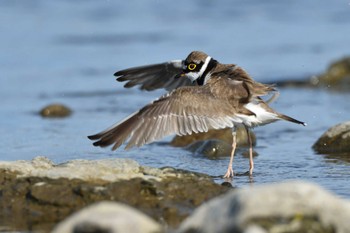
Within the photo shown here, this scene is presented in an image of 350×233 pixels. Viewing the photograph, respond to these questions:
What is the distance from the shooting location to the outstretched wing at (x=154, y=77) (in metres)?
9.57

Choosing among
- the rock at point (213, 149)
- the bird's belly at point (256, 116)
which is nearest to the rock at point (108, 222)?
the bird's belly at point (256, 116)

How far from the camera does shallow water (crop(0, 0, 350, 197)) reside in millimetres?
9391

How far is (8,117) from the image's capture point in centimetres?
1216

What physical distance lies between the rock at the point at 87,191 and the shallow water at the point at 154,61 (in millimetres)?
1352

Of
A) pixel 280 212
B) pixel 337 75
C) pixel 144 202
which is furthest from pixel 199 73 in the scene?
pixel 337 75

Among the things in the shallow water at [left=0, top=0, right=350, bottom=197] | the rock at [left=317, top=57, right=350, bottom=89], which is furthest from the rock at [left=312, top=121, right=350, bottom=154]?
the rock at [left=317, top=57, right=350, bottom=89]

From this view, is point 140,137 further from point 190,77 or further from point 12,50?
point 12,50

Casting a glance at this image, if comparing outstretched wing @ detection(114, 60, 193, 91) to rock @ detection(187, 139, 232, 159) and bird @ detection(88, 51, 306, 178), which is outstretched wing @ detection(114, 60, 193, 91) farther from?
bird @ detection(88, 51, 306, 178)

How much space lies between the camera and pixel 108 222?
15.4 feet

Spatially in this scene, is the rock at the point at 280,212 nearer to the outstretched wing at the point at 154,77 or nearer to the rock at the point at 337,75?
the outstretched wing at the point at 154,77

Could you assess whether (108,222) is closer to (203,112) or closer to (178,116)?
(178,116)

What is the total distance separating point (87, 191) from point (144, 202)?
46 cm

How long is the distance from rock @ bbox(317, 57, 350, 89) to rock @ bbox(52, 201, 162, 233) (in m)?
9.71

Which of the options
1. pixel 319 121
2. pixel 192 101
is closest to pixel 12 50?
pixel 319 121
